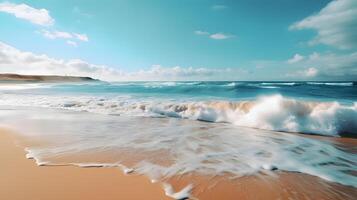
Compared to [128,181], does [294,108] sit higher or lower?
higher

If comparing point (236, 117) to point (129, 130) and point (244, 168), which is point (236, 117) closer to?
point (129, 130)

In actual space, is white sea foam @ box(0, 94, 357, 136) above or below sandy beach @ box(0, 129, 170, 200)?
above

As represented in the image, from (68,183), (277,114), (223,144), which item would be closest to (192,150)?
(223,144)

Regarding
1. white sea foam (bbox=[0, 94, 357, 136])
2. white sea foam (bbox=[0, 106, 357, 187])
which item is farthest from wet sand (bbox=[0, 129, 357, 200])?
white sea foam (bbox=[0, 94, 357, 136])

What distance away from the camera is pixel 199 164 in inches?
139

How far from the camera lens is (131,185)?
2.76 m

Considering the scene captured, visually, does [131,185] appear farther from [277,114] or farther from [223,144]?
[277,114]

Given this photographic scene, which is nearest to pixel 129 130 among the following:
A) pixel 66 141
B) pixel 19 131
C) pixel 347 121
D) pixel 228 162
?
pixel 66 141

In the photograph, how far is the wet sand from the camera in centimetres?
252

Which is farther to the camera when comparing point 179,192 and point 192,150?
point 192,150

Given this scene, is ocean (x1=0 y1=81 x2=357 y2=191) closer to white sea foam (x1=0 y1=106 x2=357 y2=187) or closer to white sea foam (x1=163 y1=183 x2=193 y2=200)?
white sea foam (x1=0 y1=106 x2=357 y2=187)

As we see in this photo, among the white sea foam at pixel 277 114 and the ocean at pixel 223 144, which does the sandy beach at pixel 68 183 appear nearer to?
the ocean at pixel 223 144

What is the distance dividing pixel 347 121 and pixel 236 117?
10.6ft

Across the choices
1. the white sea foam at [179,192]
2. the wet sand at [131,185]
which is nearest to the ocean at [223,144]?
the wet sand at [131,185]
